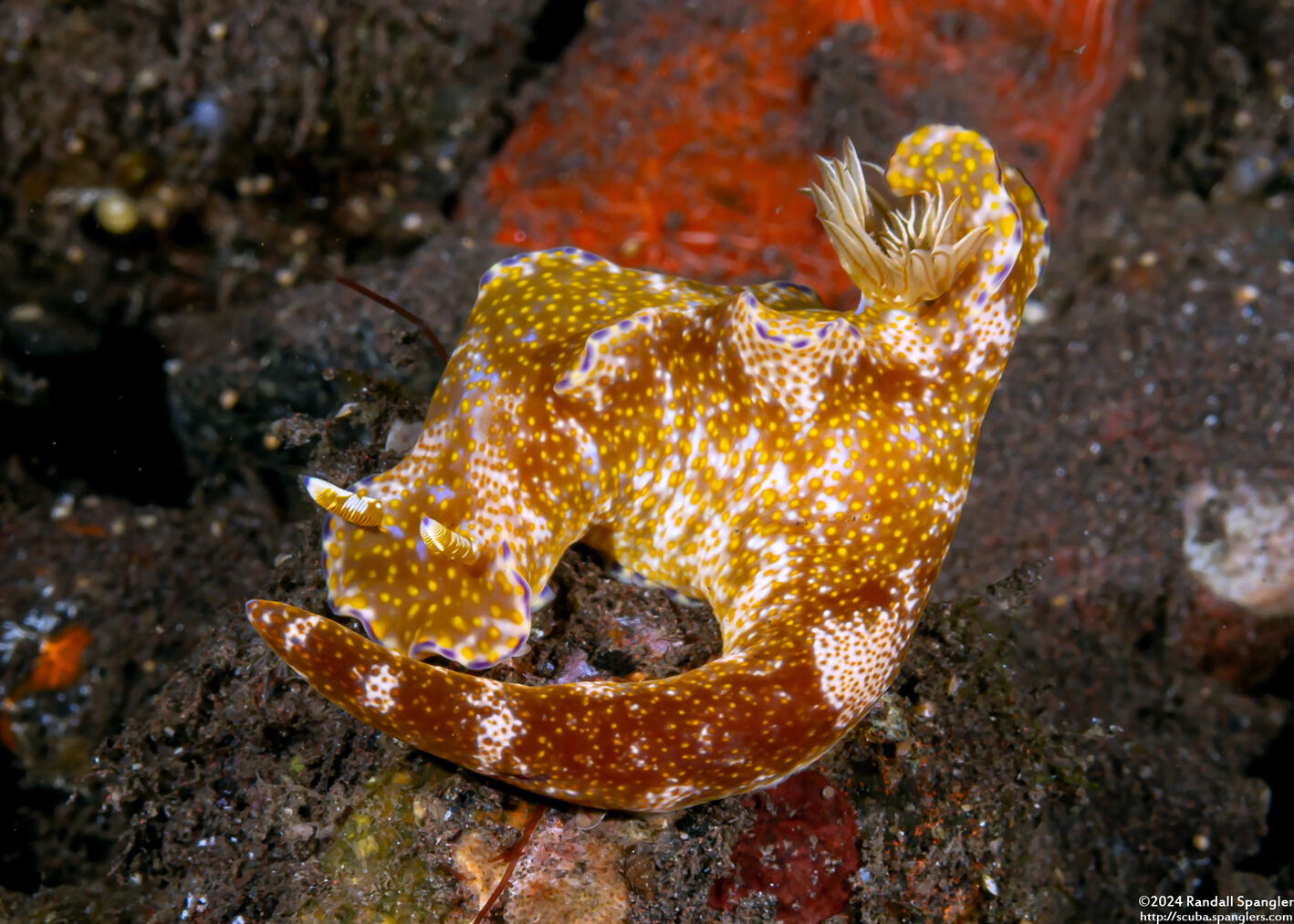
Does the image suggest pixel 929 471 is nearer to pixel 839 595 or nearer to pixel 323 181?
pixel 839 595

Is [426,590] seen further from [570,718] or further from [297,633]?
[570,718]

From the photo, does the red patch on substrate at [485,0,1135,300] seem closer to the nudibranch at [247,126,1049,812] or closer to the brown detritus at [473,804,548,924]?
the nudibranch at [247,126,1049,812]

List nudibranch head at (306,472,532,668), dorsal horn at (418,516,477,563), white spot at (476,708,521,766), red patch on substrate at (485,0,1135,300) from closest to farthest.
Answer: white spot at (476,708,521,766)
dorsal horn at (418,516,477,563)
nudibranch head at (306,472,532,668)
red patch on substrate at (485,0,1135,300)

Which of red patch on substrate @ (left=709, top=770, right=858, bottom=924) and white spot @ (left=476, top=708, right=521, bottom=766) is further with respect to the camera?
red patch on substrate @ (left=709, top=770, right=858, bottom=924)

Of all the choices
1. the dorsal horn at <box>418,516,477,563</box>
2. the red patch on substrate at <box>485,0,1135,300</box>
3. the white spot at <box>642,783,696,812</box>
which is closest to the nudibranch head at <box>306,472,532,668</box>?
the dorsal horn at <box>418,516,477,563</box>

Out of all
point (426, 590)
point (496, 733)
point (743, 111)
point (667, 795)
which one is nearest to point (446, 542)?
point (426, 590)

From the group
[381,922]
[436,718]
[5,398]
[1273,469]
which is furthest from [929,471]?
[5,398]
